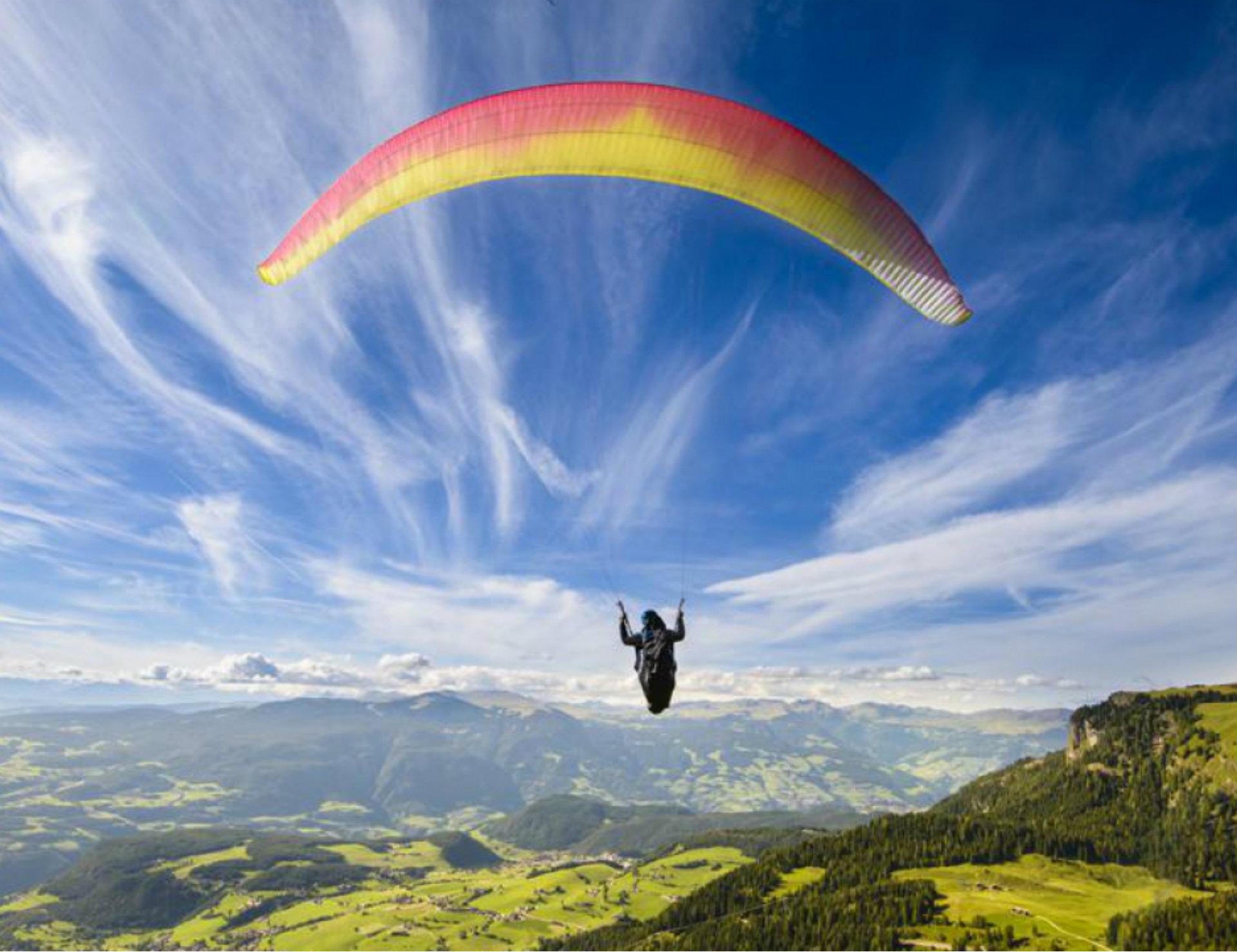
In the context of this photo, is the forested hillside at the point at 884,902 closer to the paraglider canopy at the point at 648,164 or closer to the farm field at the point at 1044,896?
the farm field at the point at 1044,896

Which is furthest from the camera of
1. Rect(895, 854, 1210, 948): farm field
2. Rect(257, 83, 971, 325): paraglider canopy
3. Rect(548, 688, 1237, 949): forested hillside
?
Rect(895, 854, 1210, 948): farm field

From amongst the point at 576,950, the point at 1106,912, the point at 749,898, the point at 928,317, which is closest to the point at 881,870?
the point at 749,898

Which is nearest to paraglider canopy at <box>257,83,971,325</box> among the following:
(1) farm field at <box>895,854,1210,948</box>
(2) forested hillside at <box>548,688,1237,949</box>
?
(1) farm field at <box>895,854,1210,948</box>

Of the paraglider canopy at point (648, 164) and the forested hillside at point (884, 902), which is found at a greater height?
the paraglider canopy at point (648, 164)

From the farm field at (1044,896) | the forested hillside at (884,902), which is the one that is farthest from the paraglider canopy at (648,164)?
the forested hillside at (884,902)

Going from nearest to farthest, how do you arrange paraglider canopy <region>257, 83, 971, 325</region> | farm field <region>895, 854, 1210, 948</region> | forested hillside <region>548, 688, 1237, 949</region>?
1. paraglider canopy <region>257, 83, 971, 325</region>
2. forested hillside <region>548, 688, 1237, 949</region>
3. farm field <region>895, 854, 1210, 948</region>

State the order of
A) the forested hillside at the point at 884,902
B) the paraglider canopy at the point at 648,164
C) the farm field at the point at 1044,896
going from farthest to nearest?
the farm field at the point at 1044,896, the forested hillside at the point at 884,902, the paraglider canopy at the point at 648,164

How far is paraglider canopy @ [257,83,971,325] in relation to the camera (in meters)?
15.6

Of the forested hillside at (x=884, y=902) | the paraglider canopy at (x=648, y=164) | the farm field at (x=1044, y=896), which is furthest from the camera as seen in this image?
the farm field at (x=1044, y=896)

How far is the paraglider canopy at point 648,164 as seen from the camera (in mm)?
15648

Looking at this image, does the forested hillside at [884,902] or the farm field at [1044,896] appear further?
the farm field at [1044,896]

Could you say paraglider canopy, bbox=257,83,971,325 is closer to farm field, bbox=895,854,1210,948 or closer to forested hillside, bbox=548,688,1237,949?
farm field, bbox=895,854,1210,948

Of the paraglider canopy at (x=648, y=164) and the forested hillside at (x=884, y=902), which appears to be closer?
the paraglider canopy at (x=648, y=164)

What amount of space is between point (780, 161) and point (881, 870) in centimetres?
20466
